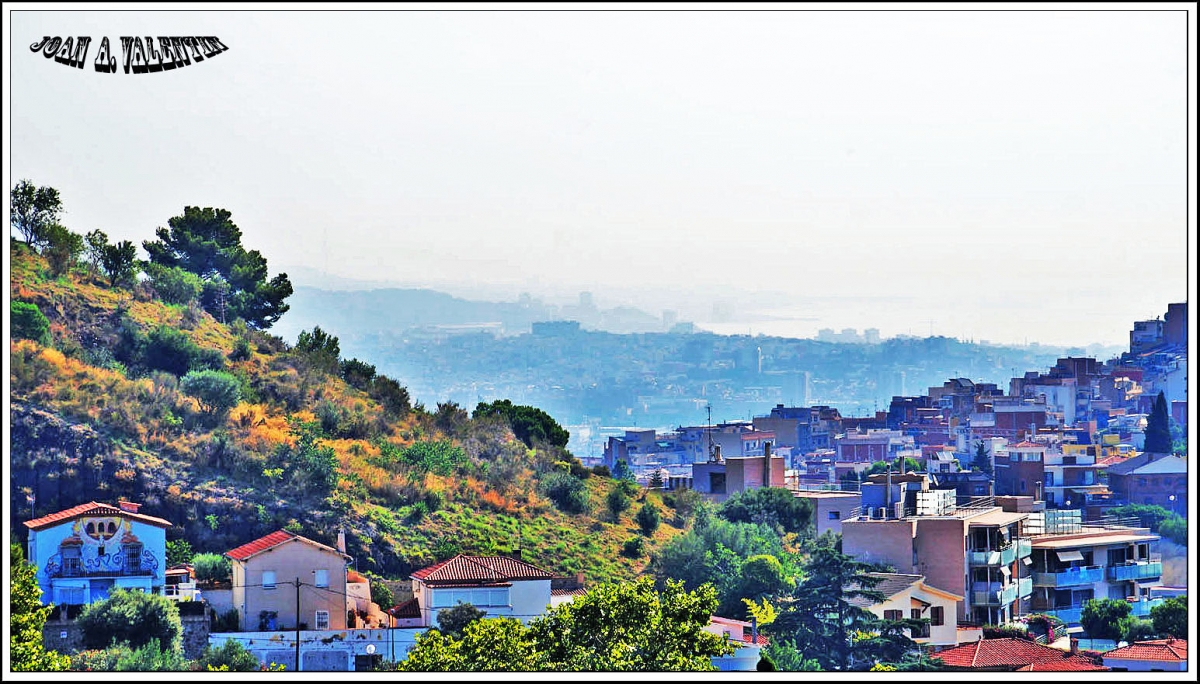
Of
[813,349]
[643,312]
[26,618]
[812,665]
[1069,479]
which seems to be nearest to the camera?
[26,618]

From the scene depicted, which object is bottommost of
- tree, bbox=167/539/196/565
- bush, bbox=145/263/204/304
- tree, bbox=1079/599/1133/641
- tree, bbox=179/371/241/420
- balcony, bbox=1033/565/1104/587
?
tree, bbox=1079/599/1133/641

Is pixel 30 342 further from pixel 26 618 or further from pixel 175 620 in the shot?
pixel 26 618

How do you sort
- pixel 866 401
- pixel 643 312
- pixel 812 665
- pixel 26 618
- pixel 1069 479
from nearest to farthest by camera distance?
1. pixel 26 618
2. pixel 812 665
3. pixel 643 312
4. pixel 1069 479
5. pixel 866 401

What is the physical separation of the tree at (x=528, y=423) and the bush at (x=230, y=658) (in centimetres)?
591

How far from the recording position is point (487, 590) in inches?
399

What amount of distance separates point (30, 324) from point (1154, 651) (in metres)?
8.54

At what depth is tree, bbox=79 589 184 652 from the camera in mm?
9352

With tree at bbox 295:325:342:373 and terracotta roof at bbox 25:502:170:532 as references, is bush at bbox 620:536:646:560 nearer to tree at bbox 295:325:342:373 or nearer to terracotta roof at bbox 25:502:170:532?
tree at bbox 295:325:342:373

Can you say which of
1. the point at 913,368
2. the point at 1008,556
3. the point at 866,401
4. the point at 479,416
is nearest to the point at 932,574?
the point at 1008,556

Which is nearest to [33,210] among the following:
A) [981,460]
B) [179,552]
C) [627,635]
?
[179,552]

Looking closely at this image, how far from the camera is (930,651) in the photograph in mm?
10742

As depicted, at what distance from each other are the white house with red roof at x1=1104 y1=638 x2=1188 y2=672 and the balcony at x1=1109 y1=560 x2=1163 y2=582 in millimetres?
3551

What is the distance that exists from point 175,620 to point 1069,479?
42.3 ft

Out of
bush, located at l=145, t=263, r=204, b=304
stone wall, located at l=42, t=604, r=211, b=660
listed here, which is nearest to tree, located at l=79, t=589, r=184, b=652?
stone wall, located at l=42, t=604, r=211, b=660
